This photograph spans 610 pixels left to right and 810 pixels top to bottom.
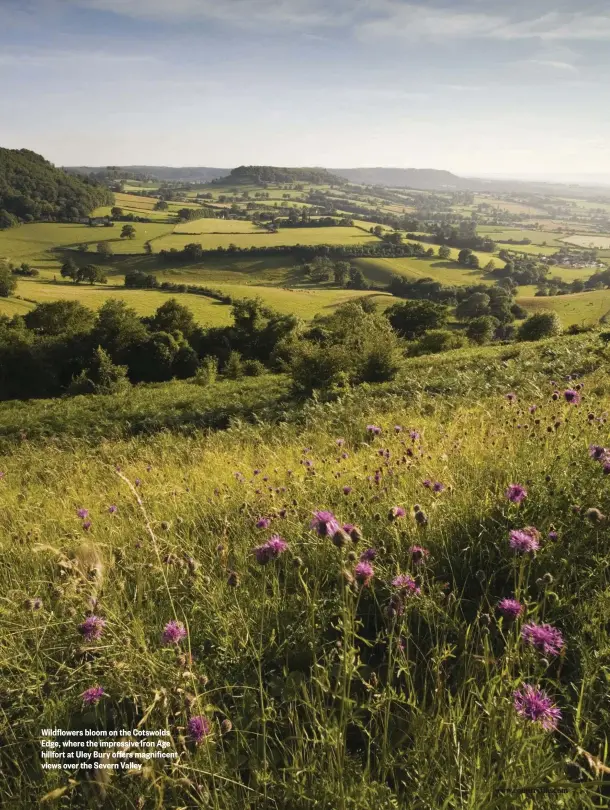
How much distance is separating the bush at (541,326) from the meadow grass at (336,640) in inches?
1949

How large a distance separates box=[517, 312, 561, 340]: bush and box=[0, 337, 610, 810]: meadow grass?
1949 inches

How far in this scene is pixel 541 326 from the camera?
48.7m

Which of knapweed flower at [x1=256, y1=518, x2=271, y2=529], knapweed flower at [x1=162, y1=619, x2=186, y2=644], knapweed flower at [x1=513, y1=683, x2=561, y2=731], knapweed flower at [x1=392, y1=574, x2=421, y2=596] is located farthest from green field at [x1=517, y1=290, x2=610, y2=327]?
knapweed flower at [x1=162, y1=619, x2=186, y2=644]

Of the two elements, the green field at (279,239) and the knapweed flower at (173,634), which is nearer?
the knapweed flower at (173,634)

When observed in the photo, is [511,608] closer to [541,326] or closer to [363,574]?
[363,574]

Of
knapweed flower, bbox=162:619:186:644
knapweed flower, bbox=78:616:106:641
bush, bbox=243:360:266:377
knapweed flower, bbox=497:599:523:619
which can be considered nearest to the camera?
knapweed flower, bbox=497:599:523:619

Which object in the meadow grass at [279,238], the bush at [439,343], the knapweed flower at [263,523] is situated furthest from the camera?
the meadow grass at [279,238]

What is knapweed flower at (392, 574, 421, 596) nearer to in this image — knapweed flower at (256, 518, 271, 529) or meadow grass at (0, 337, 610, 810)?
meadow grass at (0, 337, 610, 810)

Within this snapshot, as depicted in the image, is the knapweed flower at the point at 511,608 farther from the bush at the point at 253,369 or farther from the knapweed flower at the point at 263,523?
the bush at the point at 253,369

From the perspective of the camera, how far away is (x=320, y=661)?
7.09 feet

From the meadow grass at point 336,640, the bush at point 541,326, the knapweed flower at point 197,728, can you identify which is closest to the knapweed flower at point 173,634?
the meadow grass at point 336,640

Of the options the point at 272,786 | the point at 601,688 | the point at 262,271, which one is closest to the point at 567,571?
the point at 601,688

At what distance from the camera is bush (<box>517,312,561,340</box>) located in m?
47.6

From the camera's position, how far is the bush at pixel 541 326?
47.6m
